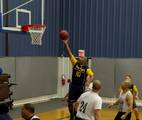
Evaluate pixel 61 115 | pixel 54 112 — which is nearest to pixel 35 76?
pixel 54 112

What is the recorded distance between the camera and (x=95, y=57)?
1555 centimetres

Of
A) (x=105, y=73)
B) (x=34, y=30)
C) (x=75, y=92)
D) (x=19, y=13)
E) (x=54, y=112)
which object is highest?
(x=19, y=13)

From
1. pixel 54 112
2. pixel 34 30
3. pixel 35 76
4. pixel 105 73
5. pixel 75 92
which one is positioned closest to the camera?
pixel 75 92

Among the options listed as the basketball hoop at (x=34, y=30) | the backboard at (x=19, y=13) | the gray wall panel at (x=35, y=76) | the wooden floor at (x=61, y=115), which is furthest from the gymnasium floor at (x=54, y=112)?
the backboard at (x=19, y=13)

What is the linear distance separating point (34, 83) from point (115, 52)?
375 centimetres

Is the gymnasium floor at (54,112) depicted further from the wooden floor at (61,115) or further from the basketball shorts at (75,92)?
the basketball shorts at (75,92)

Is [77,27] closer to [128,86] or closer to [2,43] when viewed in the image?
[2,43]

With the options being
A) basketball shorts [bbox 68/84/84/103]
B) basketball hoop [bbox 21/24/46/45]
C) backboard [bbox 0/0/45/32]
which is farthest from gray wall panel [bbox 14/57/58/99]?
basketball shorts [bbox 68/84/84/103]

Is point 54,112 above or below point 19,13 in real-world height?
below

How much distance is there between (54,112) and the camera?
12383 millimetres

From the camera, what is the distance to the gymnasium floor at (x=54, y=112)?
37.2ft

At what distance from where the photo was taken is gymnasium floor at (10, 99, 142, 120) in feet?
37.2

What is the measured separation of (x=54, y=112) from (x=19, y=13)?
456 cm

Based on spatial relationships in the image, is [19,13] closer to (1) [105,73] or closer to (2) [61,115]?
(1) [105,73]
